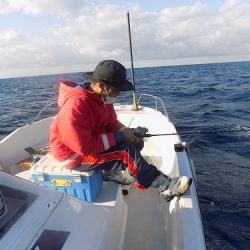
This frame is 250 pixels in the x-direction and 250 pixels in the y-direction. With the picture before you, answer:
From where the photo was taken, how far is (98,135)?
11.2 feet

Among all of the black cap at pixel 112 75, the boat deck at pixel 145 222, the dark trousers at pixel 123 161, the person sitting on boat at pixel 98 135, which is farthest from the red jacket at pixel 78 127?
the boat deck at pixel 145 222

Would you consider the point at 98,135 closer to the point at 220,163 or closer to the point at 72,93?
the point at 72,93

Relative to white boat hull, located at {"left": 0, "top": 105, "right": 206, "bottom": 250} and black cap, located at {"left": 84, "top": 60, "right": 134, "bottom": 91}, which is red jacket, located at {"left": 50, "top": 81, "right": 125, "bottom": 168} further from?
white boat hull, located at {"left": 0, "top": 105, "right": 206, "bottom": 250}

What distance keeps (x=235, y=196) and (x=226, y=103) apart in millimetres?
10450

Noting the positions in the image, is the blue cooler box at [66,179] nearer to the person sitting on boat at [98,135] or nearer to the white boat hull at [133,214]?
the person sitting on boat at [98,135]

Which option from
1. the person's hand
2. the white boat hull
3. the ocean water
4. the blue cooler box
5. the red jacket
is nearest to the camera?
the white boat hull

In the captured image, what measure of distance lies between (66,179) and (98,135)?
0.63 meters

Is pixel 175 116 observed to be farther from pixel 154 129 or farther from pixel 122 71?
pixel 122 71

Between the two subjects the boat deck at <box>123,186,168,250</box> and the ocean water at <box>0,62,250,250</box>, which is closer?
the boat deck at <box>123,186,168,250</box>

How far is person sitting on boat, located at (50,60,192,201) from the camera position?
3.11 m

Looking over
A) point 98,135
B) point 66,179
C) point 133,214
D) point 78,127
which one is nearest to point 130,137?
point 98,135

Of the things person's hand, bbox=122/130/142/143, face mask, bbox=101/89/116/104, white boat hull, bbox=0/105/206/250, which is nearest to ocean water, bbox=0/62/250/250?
white boat hull, bbox=0/105/206/250

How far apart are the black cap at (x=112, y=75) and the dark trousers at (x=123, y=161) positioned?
→ 0.72 metres

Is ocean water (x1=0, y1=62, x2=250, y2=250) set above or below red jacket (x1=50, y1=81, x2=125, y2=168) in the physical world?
below
